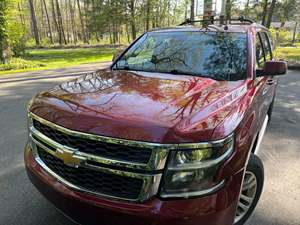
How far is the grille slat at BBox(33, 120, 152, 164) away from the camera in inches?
72.3

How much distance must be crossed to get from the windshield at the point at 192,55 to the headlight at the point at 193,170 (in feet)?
4.14

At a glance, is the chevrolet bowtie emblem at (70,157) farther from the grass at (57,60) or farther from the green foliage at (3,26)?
the green foliage at (3,26)

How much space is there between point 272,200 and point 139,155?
1.95m

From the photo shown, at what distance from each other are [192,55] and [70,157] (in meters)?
1.92

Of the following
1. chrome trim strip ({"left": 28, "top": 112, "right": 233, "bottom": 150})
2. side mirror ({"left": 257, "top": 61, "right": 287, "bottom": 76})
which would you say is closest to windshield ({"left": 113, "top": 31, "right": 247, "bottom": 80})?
side mirror ({"left": 257, "top": 61, "right": 287, "bottom": 76})

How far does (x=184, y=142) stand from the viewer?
182 cm

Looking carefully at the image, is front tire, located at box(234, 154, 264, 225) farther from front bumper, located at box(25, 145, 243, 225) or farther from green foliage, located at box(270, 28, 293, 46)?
green foliage, located at box(270, 28, 293, 46)

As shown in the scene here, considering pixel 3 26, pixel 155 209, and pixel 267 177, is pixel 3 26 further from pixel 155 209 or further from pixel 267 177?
pixel 155 209

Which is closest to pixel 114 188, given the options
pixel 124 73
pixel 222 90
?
pixel 222 90

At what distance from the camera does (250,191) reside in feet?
8.61

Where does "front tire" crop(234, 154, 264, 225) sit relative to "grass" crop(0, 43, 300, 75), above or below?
above

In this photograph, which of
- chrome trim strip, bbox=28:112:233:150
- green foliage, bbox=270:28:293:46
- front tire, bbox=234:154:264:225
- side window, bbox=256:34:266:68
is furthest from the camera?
green foliage, bbox=270:28:293:46

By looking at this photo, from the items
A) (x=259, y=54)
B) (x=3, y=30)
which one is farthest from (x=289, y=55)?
(x=3, y=30)

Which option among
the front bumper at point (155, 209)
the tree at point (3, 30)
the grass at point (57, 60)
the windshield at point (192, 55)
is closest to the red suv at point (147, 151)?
the front bumper at point (155, 209)
